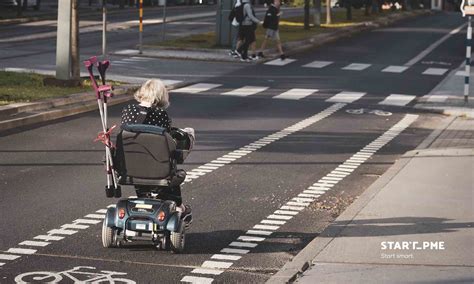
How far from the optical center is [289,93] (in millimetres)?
27953

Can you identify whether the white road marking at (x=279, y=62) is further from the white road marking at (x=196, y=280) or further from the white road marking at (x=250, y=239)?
the white road marking at (x=196, y=280)

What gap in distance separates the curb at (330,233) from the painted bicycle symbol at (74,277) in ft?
3.99

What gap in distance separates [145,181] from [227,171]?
5.02 meters

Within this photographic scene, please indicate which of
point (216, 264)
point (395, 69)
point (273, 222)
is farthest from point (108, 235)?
point (395, 69)

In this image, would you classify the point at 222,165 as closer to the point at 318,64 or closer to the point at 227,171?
the point at 227,171

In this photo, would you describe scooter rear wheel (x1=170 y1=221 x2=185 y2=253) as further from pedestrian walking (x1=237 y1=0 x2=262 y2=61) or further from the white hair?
pedestrian walking (x1=237 y1=0 x2=262 y2=61)

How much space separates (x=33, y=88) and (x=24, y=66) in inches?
247

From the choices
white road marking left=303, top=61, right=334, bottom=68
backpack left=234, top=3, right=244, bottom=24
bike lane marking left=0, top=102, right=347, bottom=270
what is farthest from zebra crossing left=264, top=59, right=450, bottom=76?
bike lane marking left=0, top=102, right=347, bottom=270

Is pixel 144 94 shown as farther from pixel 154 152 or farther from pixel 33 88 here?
pixel 33 88

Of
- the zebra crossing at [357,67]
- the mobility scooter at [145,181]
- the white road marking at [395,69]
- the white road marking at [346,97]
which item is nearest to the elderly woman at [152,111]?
the mobility scooter at [145,181]

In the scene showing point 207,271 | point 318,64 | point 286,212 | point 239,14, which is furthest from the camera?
point 318,64

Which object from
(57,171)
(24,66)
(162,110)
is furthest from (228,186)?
(24,66)

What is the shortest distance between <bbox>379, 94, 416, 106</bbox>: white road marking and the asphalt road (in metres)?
0.18

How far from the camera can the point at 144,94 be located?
11.3 m
